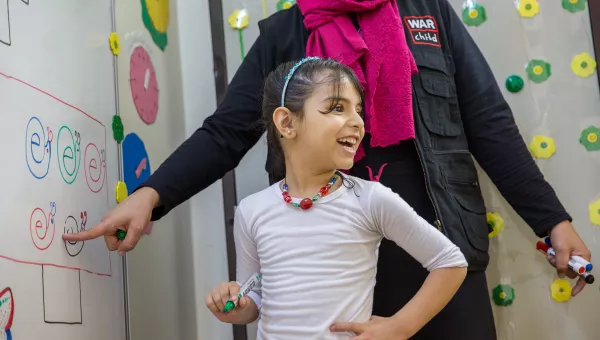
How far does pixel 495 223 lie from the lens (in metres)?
1.50

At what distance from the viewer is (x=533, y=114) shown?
1.50 meters

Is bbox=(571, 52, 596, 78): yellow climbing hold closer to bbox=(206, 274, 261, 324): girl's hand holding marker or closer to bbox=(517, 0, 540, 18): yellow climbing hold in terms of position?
bbox=(517, 0, 540, 18): yellow climbing hold

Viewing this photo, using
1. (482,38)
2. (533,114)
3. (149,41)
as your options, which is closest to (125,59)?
(149,41)

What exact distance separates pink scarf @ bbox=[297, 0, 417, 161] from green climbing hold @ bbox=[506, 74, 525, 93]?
1.49 ft

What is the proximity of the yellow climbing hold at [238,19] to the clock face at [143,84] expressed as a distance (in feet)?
0.94

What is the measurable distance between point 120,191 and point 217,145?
0.76 ft

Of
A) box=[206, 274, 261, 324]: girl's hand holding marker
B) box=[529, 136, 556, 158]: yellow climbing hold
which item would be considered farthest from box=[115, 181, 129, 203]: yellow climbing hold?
box=[529, 136, 556, 158]: yellow climbing hold

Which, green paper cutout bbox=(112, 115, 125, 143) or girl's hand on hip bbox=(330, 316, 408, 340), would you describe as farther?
green paper cutout bbox=(112, 115, 125, 143)

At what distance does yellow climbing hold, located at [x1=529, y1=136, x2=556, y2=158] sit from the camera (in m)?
1.48

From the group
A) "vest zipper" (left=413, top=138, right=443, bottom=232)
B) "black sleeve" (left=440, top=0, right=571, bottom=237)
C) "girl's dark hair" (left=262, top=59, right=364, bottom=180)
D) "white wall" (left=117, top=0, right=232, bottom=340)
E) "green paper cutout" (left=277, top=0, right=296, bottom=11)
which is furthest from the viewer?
"green paper cutout" (left=277, top=0, right=296, bottom=11)

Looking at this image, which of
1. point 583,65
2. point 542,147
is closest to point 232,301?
point 542,147

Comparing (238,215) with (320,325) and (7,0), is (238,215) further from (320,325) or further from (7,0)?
(7,0)

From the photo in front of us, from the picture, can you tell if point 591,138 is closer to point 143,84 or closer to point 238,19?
point 238,19

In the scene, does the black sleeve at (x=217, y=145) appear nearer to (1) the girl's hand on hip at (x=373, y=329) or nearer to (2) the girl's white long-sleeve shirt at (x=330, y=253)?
(2) the girl's white long-sleeve shirt at (x=330, y=253)
